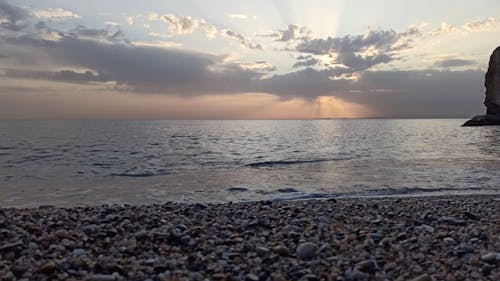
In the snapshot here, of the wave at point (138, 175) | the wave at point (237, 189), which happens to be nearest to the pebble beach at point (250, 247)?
the wave at point (237, 189)

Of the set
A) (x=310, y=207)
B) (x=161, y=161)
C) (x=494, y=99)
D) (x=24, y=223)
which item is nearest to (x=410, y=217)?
(x=310, y=207)

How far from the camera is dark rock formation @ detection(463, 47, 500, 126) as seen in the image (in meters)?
94.4

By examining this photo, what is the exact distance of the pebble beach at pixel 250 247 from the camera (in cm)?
531

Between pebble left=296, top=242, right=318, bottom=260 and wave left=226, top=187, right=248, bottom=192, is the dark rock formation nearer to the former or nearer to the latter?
wave left=226, top=187, right=248, bottom=192

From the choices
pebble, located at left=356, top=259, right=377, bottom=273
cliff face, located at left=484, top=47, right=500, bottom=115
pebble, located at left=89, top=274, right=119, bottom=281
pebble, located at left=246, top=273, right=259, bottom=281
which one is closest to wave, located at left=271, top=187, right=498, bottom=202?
pebble, located at left=356, top=259, right=377, bottom=273

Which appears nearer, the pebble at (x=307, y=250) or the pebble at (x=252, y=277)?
the pebble at (x=252, y=277)

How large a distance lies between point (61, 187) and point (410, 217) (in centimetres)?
1467

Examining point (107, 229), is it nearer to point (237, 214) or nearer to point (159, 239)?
point (159, 239)

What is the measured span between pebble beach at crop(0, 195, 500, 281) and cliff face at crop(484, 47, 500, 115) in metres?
101

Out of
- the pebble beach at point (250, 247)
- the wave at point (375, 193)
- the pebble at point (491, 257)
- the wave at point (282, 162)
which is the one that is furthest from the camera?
the wave at point (282, 162)

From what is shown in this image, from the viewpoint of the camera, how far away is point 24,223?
7484mm

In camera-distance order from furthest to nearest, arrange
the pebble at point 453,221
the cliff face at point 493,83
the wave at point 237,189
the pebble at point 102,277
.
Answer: the cliff face at point 493,83 → the wave at point 237,189 → the pebble at point 453,221 → the pebble at point 102,277

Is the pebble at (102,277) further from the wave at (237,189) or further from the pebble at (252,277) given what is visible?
the wave at (237,189)

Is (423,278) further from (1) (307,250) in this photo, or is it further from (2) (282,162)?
(2) (282,162)
